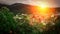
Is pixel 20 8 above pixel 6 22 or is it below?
above

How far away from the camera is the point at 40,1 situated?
3246mm

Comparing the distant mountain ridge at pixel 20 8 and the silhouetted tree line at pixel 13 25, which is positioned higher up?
the distant mountain ridge at pixel 20 8

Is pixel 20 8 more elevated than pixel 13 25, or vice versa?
pixel 20 8

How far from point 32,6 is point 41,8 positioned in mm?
91

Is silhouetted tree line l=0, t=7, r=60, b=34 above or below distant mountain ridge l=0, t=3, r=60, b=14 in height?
below

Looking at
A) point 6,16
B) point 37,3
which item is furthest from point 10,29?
point 37,3

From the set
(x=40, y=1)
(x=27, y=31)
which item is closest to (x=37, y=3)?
(x=40, y=1)

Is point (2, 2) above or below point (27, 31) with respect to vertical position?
above

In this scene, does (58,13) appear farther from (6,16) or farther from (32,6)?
(6,16)

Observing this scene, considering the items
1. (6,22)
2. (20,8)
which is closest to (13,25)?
(6,22)

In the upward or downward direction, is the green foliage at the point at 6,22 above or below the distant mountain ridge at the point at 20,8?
below

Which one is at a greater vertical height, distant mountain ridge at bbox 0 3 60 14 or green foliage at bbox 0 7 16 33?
distant mountain ridge at bbox 0 3 60 14

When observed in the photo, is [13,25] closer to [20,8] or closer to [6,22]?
[6,22]

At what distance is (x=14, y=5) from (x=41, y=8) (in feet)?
0.87
